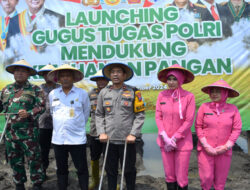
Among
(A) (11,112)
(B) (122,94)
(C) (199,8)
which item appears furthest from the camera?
(C) (199,8)

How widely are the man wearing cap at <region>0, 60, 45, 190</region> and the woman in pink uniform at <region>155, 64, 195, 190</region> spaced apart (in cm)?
148

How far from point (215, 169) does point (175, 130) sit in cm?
64

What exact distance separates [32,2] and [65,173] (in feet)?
10.4

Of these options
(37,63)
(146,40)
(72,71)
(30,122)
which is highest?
(146,40)

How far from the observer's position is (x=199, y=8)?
3.92m

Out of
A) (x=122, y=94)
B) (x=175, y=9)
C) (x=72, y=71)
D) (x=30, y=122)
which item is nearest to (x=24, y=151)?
(x=30, y=122)

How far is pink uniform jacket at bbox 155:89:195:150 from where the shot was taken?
2.44 meters

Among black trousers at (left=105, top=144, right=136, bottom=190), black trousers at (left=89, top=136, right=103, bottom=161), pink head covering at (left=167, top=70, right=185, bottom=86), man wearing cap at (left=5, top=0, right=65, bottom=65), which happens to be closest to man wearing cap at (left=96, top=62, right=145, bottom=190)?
black trousers at (left=105, top=144, right=136, bottom=190)

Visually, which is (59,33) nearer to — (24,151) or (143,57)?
(143,57)

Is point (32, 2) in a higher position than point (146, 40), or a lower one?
higher

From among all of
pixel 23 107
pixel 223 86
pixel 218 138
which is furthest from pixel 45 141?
pixel 223 86

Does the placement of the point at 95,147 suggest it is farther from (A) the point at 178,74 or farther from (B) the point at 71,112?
(A) the point at 178,74

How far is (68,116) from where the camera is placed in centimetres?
248

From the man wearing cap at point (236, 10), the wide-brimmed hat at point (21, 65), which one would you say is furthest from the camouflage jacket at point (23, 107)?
the man wearing cap at point (236, 10)
